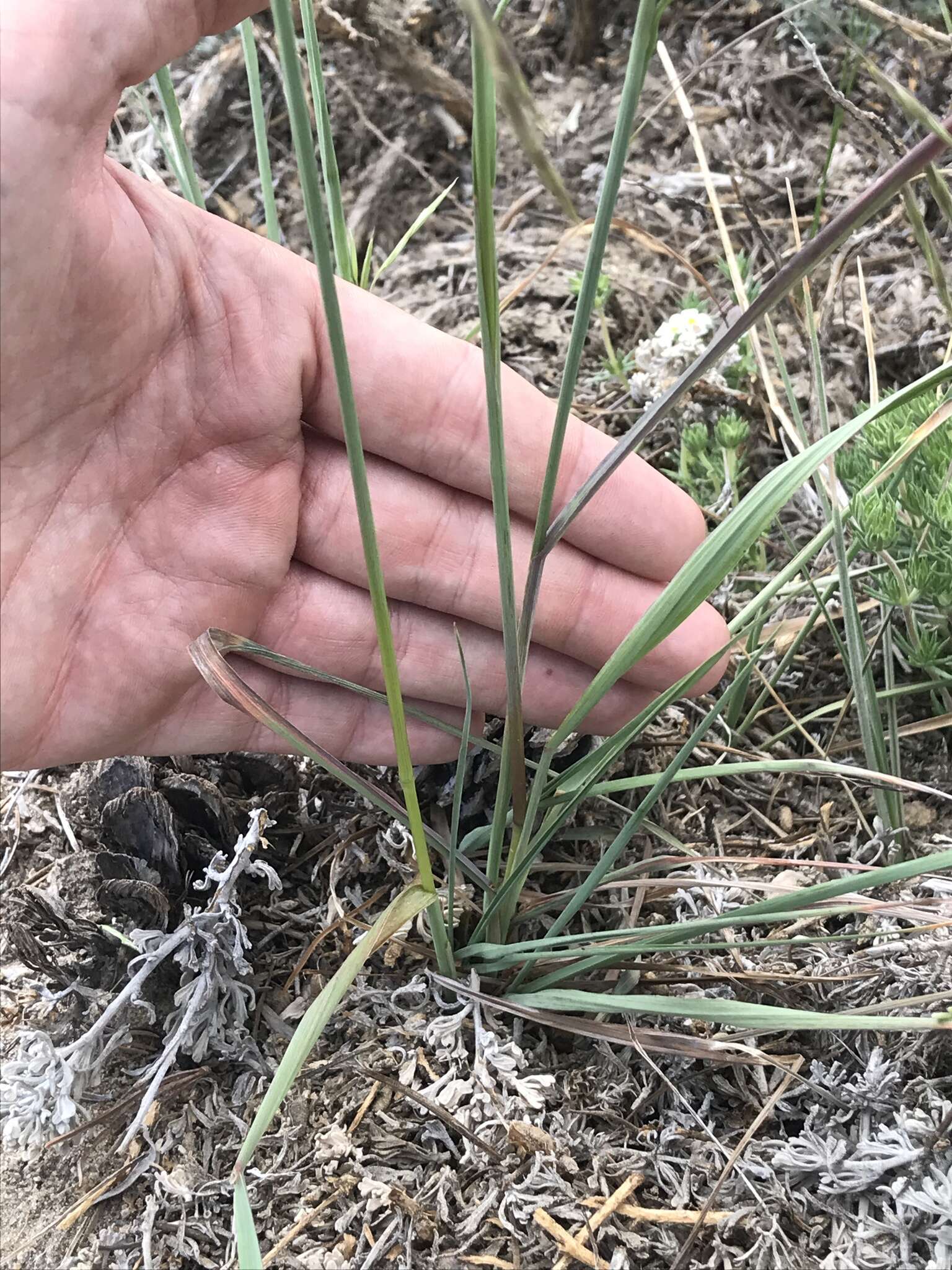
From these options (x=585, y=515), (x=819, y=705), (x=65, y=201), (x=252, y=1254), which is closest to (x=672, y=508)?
(x=585, y=515)

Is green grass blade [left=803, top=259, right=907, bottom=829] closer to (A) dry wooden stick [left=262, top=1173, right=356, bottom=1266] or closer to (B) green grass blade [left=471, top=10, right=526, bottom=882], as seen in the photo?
(B) green grass blade [left=471, top=10, right=526, bottom=882]

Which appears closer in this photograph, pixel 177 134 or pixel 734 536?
pixel 734 536

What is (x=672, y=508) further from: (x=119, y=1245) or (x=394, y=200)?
(x=394, y=200)

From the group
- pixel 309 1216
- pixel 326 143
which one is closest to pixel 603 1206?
pixel 309 1216

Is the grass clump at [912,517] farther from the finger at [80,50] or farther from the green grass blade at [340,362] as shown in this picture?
the finger at [80,50]

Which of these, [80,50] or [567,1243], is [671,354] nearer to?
[80,50]
